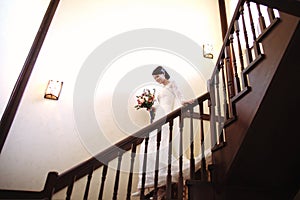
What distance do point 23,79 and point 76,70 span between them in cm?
82

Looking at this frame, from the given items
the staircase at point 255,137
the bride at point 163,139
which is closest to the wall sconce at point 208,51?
the bride at point 163,139

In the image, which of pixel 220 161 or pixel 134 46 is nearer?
pixel 220 161

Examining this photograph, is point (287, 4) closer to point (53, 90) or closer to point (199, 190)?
point (199, 190)

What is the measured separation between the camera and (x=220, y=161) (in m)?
1.97

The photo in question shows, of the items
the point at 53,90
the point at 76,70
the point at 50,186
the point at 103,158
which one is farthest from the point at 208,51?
the point at 50,186

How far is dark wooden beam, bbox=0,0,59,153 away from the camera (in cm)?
281

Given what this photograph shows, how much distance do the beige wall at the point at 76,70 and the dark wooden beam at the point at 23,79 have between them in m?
0.14

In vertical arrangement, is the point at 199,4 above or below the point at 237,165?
above

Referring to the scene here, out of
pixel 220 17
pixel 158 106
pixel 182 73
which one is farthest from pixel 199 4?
pixel 158 106

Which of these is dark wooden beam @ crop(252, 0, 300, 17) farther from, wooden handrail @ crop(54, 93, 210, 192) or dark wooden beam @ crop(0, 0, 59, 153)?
dark wooden beam @ crop(0, 0, 59, 153)

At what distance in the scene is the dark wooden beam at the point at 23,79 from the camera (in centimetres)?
281

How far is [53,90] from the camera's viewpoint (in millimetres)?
3332

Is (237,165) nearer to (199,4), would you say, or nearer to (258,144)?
(258,144)

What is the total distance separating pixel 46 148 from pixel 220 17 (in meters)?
4.29
